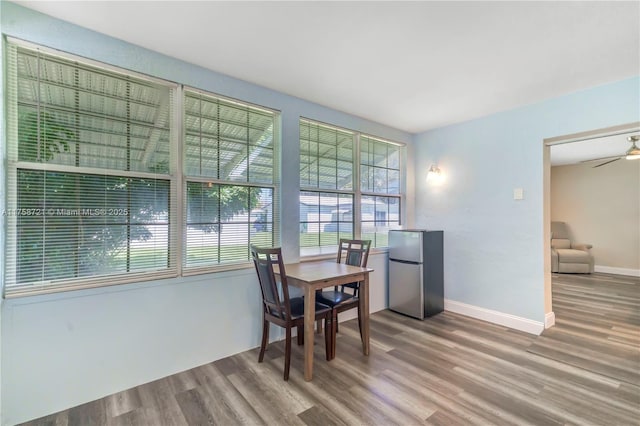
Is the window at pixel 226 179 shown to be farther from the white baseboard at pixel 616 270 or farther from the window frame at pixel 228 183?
the white baseboard at pixel 616 270

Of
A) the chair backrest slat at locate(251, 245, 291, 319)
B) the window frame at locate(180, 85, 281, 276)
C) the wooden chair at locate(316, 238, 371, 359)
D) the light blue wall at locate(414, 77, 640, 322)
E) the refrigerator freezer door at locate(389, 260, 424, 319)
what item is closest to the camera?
the chair backrest slat at locate(251, 245, 291, 319)

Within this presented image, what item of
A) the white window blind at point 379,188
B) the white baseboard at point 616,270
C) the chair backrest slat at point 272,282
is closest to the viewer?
the chair backrest slat at point 272,282

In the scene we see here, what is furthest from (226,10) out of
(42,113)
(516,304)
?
(516,304)

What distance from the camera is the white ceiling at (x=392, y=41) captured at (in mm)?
1774

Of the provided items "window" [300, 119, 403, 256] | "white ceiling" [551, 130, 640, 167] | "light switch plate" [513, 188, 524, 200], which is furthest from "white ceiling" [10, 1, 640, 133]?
"white ceiling" [551, 130, 640, 167]

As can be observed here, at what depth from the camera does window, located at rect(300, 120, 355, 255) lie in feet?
10.7

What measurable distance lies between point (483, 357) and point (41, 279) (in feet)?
11.4

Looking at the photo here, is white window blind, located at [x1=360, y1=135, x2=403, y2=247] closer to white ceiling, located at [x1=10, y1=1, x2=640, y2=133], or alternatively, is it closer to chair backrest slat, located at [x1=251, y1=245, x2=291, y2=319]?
white ceiling, located at [x1=10, y1=1, x2=640, y2=133]

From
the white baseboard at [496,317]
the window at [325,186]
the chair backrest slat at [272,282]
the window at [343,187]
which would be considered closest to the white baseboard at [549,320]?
the white baseboard at [496,317]

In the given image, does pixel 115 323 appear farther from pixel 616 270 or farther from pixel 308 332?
pixel 616 270

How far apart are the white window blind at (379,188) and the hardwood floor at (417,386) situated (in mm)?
1358

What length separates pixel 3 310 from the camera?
1.73m

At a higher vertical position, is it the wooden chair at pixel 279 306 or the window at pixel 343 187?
the window at pixel 343 187

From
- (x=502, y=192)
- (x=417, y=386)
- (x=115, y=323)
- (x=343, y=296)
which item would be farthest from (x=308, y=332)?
(x=502, y=192)
